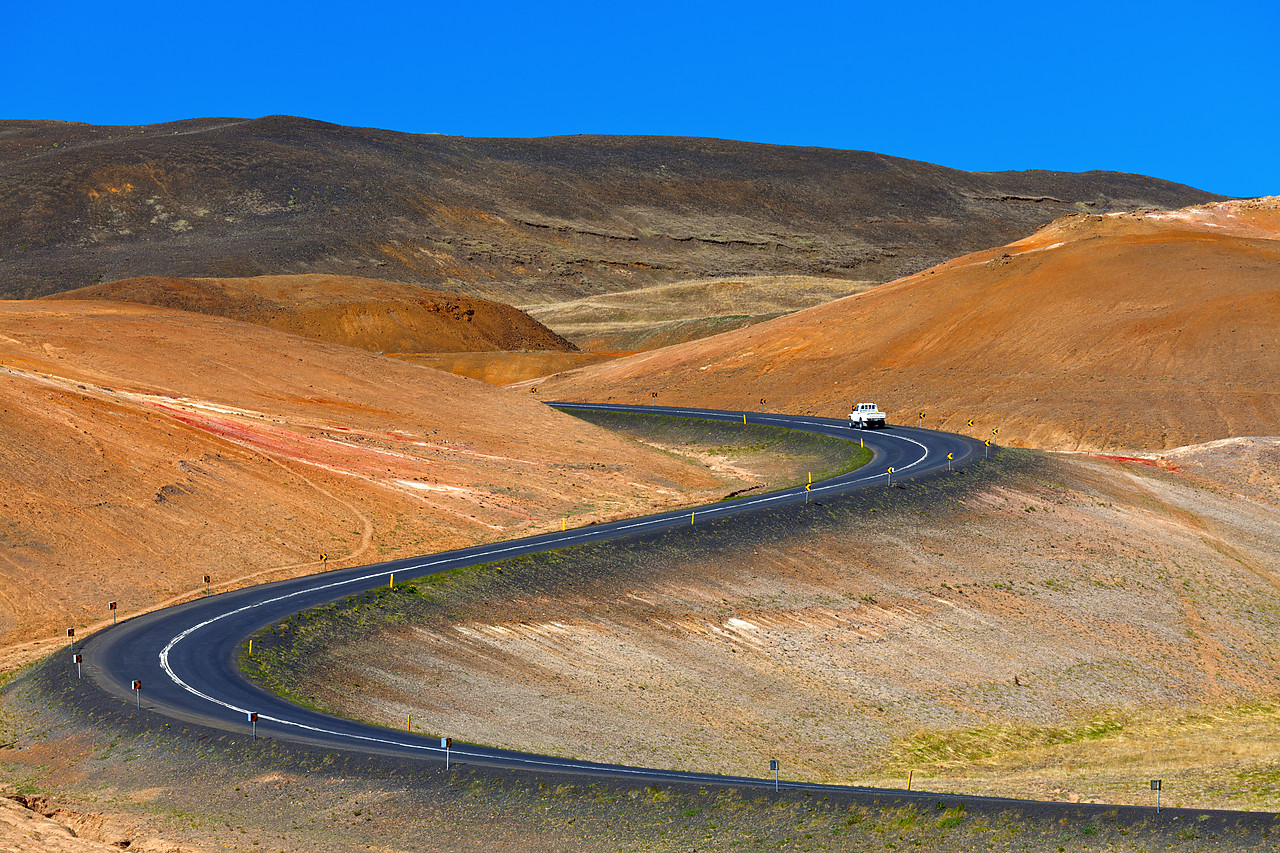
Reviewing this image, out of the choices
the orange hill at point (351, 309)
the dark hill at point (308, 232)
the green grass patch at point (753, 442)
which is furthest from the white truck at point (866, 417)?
the dark hill at point (308, 232)

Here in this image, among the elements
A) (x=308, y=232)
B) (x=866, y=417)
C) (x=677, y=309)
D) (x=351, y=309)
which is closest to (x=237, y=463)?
(x=866, y=417)

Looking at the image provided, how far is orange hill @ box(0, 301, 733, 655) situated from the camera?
131ft

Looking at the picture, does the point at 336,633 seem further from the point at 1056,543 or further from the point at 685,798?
the point at 1056,543

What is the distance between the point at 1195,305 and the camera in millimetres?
81312

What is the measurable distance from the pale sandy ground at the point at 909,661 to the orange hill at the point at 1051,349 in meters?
21.4

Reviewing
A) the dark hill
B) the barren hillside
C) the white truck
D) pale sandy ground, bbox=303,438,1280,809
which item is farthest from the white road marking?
the dark hill

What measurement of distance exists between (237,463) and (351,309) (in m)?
64.2

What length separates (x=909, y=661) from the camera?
3519 centimetres

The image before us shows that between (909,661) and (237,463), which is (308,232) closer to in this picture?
(237,463)

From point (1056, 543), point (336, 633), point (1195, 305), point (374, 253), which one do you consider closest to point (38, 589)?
point (336, 633)

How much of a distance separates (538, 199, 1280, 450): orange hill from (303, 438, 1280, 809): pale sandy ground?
21400mm

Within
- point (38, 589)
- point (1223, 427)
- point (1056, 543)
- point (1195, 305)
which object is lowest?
point (38, 589)

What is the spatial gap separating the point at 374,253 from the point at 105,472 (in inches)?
4995

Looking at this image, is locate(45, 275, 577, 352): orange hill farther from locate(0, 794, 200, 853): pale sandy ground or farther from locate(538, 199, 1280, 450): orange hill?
locate(0, 794, 200, 853): pale sandy ground
